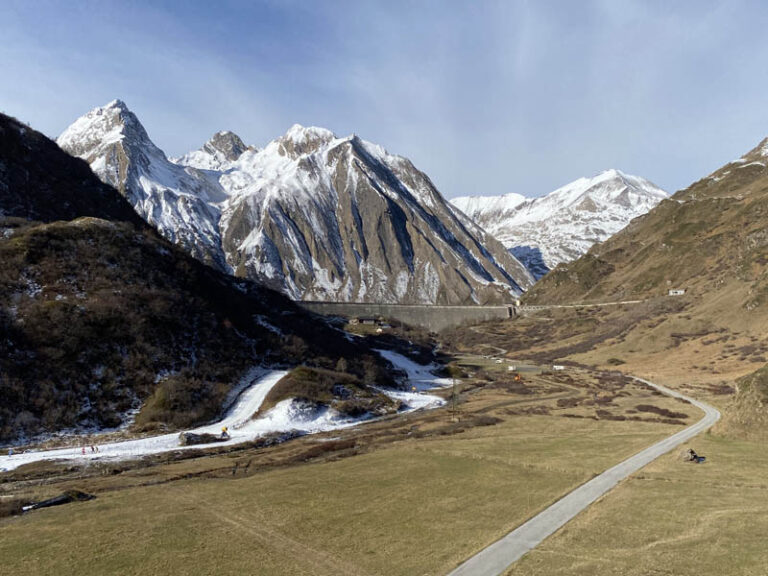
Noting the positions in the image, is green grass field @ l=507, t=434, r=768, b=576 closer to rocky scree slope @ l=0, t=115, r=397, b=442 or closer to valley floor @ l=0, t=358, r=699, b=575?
valley floor @ l=0, t=358, r=699, b=575

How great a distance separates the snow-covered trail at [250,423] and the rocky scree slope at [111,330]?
2.82 m

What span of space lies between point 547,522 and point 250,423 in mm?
46229

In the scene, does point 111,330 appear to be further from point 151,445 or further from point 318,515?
point 318,515

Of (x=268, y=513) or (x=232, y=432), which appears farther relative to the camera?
(x=232, y=432)

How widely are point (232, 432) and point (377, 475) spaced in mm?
29632

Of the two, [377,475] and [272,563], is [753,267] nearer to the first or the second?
[377,475]

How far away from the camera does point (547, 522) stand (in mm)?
25984

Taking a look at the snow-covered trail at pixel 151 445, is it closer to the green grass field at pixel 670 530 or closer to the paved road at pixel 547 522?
the paved road at pixel 547 522

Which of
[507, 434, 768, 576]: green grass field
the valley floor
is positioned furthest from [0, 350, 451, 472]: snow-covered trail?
[507, 434, 768, 576]: green grass field

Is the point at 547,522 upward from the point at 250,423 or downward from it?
downward

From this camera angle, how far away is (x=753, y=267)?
141250 millimetres

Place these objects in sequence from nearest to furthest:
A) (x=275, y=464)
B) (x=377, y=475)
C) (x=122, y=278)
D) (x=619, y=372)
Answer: (x=377, y=475) → (x=275, y=464) → (x=122, y=278) → (x=619, y=372)

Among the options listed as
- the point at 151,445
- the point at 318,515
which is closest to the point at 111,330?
Result: the point at 151,445

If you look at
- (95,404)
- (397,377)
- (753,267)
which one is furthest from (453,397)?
(753,267)
